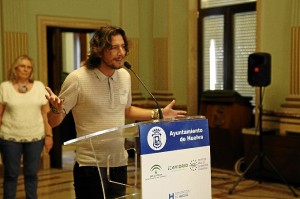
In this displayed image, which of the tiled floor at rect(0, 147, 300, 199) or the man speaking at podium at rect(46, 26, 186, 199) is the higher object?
the man speaking at podium at rect(46, 26, 186, 199)

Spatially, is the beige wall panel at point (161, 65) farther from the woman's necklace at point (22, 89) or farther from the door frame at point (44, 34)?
the woman's necklace at point (22, 89)

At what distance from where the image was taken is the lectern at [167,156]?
1.78m

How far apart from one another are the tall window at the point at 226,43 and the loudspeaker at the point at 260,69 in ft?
4.54

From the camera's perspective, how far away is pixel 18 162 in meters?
3.96

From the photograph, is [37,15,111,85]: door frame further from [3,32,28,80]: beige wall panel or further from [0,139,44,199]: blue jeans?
[0,139,44,199]: blue jeans

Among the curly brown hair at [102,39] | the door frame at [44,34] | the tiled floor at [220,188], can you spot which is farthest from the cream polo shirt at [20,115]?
the door frame at [44,34]

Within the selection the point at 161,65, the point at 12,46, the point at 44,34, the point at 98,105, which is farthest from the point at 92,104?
the point at 161,65

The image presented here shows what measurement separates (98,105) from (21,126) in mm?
1792

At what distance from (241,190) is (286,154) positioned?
70 cm

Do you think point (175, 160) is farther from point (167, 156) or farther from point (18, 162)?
point (18, 162)

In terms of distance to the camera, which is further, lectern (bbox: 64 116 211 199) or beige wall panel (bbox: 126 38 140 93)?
beige wall panel (bbox: 126 38 140 93)

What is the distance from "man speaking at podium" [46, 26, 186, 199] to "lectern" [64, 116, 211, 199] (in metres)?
0.23

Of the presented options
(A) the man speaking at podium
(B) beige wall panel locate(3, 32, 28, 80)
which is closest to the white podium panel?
(A) the man speaking at podium

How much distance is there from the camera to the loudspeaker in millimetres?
5391
